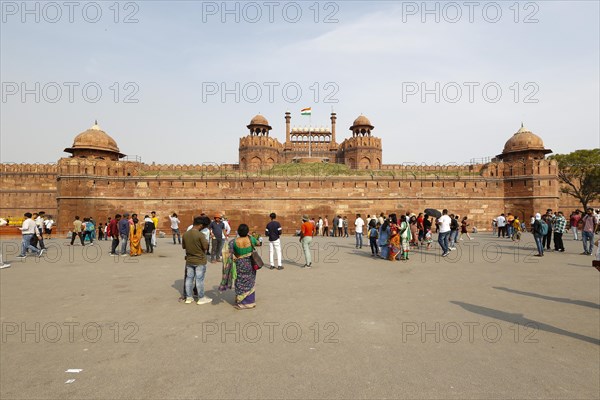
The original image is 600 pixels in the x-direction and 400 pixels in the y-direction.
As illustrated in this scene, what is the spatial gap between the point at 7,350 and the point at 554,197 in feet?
92.5

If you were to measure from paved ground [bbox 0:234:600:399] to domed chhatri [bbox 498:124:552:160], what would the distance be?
23232mm

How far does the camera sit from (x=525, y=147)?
2606cm

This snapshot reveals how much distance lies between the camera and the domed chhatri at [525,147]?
26.0 m

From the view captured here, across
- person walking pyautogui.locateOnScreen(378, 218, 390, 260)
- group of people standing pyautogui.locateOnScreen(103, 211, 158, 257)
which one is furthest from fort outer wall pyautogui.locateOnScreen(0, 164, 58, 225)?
person walking pyautogui.locateOnScreen(378, 218, 390, 260)

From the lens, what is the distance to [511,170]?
77.4 ft

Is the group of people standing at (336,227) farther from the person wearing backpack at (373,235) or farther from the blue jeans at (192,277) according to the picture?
the blue jeans at (192,277)

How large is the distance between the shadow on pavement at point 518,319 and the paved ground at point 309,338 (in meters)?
0.02

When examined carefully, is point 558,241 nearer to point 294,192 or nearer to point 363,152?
point 294,192

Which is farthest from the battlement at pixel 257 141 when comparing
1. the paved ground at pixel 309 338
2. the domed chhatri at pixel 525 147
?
the paved ground at pixel 309 338

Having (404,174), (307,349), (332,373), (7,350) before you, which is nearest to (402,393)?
(332,373)

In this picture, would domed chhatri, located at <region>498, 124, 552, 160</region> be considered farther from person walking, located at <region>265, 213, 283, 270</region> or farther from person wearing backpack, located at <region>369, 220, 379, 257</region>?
person walking, located at <region>265, 213, 283, 270</region>

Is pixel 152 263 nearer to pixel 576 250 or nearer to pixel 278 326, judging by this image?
A: pixel 278 326

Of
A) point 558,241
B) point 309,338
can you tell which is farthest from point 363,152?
point 309,338

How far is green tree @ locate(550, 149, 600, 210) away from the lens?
97.5 feet
